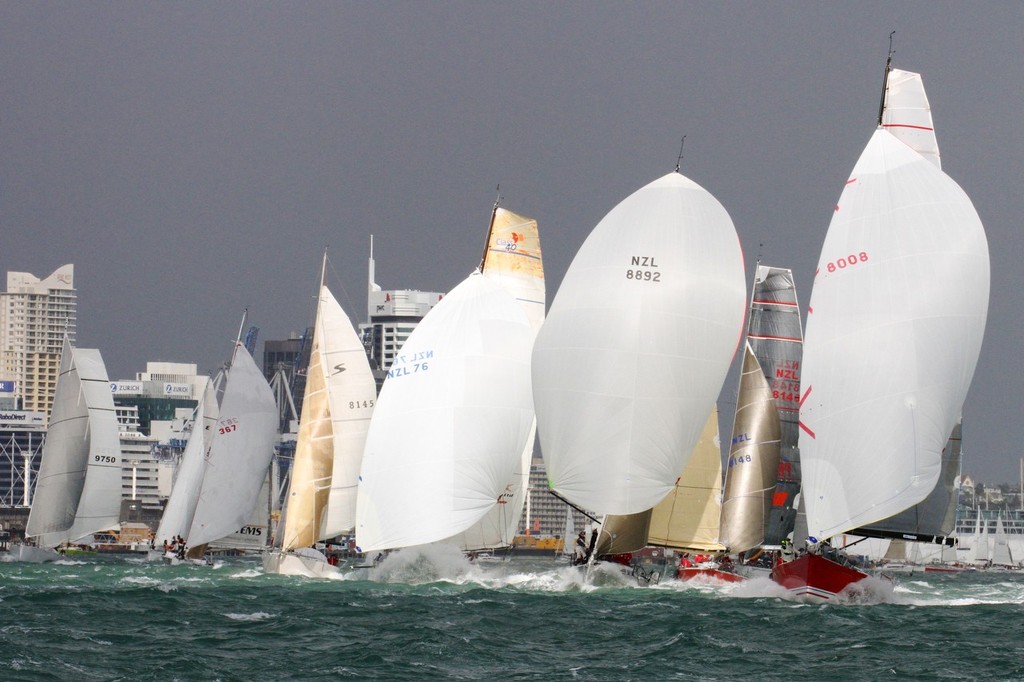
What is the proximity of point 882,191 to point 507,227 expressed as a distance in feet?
51.1

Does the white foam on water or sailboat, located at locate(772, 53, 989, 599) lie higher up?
sailboat, located at locate(772, 53, 989, 599)

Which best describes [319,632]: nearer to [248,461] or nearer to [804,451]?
[804,451]

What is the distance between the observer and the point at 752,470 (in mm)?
43500

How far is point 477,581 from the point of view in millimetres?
42469

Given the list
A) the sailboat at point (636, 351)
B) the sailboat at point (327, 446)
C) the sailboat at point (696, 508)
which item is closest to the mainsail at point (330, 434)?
the sailboat at point (327, 446)

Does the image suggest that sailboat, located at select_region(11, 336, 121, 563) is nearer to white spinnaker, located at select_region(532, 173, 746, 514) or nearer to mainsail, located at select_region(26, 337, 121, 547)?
mainsail, located at select_region(26, 337, 121, 547)

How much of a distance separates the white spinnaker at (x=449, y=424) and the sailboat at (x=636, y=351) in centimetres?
282

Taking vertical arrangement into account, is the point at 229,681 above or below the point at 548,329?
below

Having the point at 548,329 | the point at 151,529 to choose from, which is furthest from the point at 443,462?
the point at 151,529

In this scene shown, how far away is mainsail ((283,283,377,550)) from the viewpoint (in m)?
47.1

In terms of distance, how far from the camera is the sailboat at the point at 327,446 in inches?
1847

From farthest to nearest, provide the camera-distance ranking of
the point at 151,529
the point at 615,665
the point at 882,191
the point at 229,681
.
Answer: the point at 151,529 < the point at 882,191 < the point at 615,665 < the point at 229,681

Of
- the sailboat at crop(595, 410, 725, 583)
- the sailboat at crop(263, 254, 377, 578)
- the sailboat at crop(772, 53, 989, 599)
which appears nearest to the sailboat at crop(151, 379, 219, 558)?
the sailboat at crop(263, 254, 377, 578)

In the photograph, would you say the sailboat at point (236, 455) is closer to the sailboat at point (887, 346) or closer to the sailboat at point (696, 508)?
the sailboat at point (696, 508)
